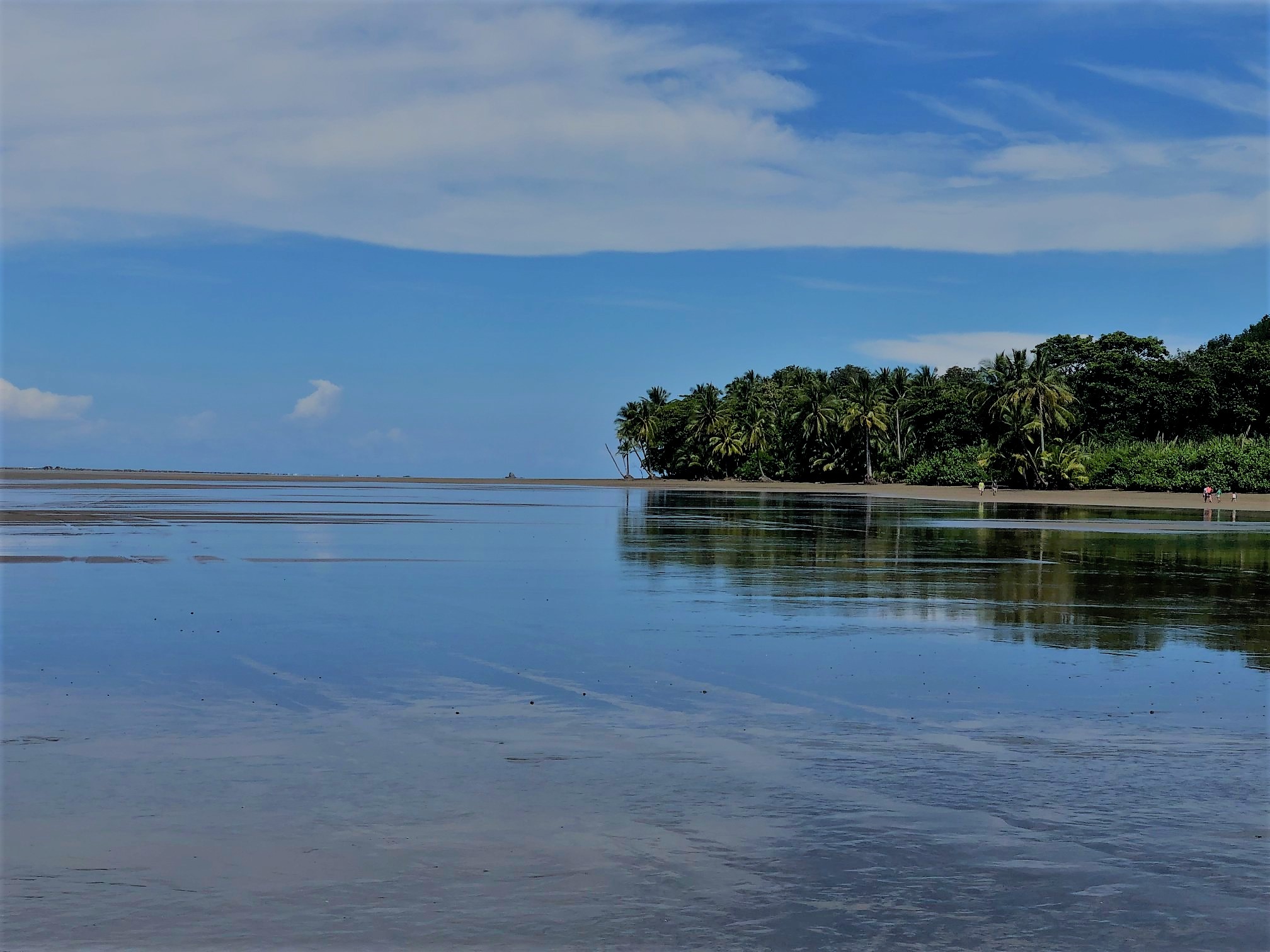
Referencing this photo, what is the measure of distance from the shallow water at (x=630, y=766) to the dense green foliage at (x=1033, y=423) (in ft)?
233

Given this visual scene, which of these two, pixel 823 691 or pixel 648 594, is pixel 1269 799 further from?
pixel 648 594

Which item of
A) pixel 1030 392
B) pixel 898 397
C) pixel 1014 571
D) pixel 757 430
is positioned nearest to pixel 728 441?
pixel 757 430

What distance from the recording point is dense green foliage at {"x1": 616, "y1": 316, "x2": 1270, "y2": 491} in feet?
290

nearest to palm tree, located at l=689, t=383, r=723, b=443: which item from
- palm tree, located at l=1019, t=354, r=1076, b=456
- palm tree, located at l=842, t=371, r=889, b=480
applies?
palm tree, located at l=842, t=371, r=889, b=480

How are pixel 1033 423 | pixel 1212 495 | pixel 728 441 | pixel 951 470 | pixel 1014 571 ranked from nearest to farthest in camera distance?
1. pixel 1014 571
2. pixel 1212 495
3. pixel 1033 423
4. pixel 951 470
5. pixel 728 441

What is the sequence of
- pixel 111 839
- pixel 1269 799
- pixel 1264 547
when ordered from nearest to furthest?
pixel 111 839 → pixel 1269 799 → pixel 1264 547

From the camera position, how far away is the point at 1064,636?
1345cm

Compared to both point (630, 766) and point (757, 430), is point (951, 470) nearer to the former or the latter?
point (757, 430)

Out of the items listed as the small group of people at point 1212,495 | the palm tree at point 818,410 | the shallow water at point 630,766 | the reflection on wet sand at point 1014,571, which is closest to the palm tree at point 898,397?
the palm tree at point 818,410

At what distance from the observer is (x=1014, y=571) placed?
2162 centimetres

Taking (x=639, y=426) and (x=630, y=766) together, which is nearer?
(x=630, y=766)

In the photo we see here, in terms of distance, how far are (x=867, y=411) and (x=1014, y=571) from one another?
89.3 m

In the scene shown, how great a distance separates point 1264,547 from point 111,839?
28346 mm

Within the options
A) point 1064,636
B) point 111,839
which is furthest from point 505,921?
point 1064,636
